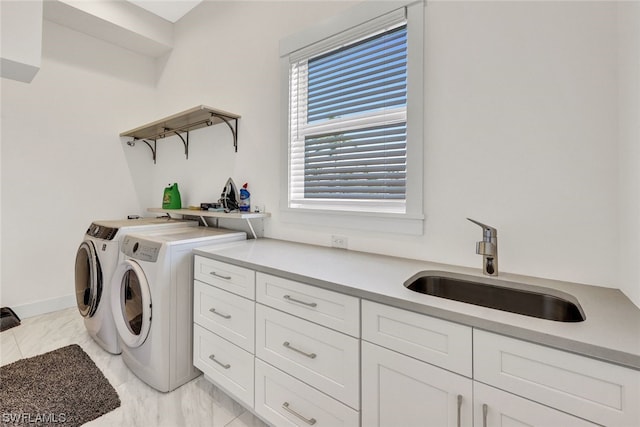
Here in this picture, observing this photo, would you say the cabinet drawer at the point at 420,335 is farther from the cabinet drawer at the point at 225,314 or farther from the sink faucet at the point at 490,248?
the cabinet drawer at the point at 225,314

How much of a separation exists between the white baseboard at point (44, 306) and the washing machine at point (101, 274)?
34.3 inches

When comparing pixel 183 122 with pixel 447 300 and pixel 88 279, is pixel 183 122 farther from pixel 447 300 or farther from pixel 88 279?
pixel 447 300

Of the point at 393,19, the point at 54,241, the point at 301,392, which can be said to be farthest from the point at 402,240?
the point at 54,241

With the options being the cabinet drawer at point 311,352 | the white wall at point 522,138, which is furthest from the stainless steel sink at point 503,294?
the cabinet drawer at point 311,352

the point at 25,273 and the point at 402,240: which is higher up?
the point at 402,240

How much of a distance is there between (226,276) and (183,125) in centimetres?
190

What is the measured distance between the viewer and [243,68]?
2.47m

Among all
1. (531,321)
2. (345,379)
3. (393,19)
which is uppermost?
(393,19)

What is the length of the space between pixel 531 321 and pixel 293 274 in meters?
0.86

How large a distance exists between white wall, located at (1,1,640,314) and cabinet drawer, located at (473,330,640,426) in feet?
1.42

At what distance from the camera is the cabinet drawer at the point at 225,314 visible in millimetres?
1508

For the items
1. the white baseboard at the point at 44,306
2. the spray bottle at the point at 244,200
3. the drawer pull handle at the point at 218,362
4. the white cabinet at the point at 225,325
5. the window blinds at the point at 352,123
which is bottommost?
the white baseboard at the point at 44,306

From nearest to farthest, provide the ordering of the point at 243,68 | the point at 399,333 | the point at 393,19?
the point at 399,333, the point at 393,19, the point at 243,68

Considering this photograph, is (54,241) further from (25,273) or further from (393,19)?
(393,19)
